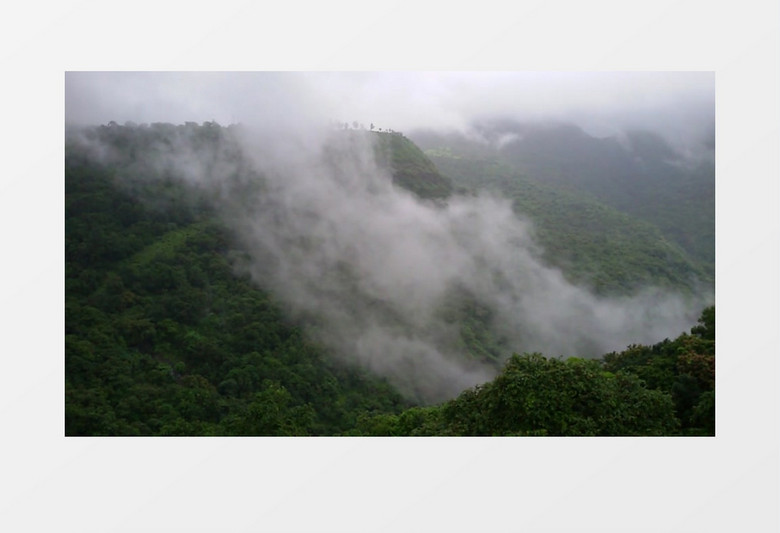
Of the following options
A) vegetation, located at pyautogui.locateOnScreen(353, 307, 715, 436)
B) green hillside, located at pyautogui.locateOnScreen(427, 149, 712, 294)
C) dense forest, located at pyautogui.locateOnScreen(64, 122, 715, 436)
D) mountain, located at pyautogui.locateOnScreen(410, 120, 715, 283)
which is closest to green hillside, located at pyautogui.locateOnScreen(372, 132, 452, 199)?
mountain, located at pyautogui.locateOnScreen(410, 120, 715, 283)

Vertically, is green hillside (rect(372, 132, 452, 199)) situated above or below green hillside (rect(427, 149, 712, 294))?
above

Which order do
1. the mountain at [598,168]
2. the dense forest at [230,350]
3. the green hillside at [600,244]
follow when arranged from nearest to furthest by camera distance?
the dense forest at [230,350] < the mountain at [598,168] < the green hillside at [600,244]

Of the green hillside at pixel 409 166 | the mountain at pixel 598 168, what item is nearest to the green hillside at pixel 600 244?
the mountain at pixel 598 168

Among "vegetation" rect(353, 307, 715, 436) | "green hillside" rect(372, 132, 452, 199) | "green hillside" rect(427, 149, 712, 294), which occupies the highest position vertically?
"green hillside" rect(372, 132, 452, 199)

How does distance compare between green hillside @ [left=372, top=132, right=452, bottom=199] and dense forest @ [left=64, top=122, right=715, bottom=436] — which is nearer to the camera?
dense forest @ [left=64, top=122, right=715, bottom=436]

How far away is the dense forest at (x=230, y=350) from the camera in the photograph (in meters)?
5.91

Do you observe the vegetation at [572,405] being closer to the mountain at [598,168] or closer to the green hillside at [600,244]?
the mountain at [598,168]

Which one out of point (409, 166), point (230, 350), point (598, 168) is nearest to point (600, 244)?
point (598, 168)

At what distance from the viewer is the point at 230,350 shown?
7488mm

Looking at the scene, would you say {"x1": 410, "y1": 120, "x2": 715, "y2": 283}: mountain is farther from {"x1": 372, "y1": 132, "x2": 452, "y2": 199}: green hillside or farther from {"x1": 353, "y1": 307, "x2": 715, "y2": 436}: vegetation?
{"x1": 353, "y1": 307, "x2": 715, "y2": 436}: vegetation

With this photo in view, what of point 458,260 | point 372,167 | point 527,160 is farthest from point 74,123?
point 527,160

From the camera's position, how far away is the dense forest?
591cm

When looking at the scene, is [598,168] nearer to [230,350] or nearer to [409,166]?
[409,166]

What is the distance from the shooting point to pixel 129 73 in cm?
646
